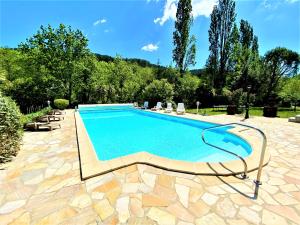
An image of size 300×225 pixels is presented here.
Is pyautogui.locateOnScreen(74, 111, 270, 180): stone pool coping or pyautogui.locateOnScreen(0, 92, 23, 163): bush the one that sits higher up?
pyautogui.locateOnScreen(0, 92, 23, 163): bush

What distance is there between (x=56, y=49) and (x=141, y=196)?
18869 mm

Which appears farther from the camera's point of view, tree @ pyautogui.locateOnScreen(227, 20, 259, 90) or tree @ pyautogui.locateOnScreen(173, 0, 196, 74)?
tree @ pyautogui.locateOnScreen(227, 20, 259, 90)

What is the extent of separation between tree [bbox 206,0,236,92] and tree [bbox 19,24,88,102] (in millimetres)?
14993

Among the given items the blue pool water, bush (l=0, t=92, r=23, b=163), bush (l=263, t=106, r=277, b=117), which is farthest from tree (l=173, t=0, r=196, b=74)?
bush (l=0, t=92, r=23, b=163)

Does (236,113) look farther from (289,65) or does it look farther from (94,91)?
(94,91)

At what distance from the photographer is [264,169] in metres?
3.47

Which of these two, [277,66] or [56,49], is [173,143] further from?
[277,66]

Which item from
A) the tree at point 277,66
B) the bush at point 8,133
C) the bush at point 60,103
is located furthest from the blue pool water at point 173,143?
the tree at point 277,66

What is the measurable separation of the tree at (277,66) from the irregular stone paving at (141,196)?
19.0m

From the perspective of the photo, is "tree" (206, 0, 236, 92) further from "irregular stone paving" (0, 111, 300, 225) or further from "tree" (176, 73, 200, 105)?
"irregular stone paving" (0, 111, 300, 225)

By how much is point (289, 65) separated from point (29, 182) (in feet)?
78.9

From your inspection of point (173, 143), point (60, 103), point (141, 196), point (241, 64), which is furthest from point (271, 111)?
point (60, 103)

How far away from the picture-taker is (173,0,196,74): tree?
1892cm

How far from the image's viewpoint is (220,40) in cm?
1977
